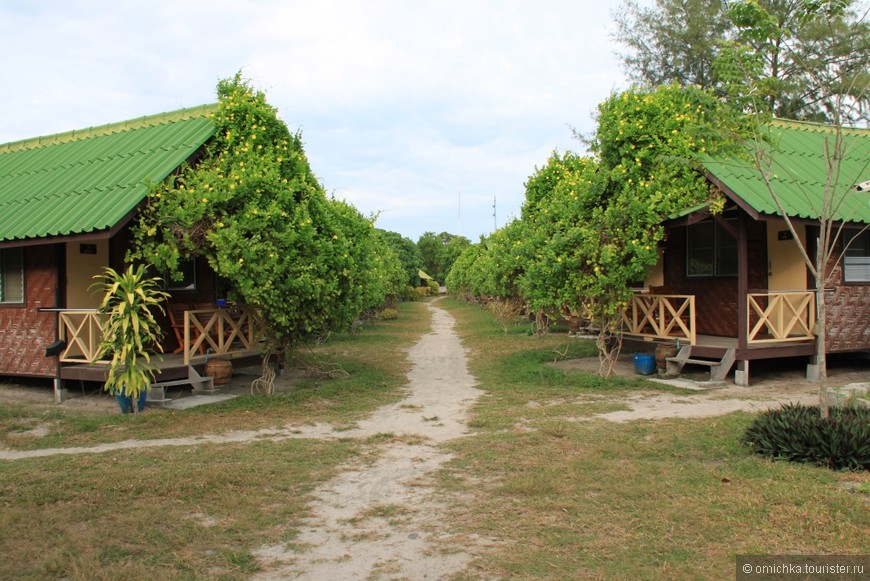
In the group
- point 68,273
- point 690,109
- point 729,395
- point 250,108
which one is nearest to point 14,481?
point 68,273

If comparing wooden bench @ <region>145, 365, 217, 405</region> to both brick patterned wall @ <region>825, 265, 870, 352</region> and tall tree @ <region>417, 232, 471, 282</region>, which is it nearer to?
brick patterned wall @ <region>825, 265, 870, 352</region>

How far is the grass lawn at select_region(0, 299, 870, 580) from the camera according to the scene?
4375mm

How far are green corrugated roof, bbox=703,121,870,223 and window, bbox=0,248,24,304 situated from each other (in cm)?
1228

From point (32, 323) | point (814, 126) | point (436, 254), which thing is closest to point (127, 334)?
point (32, 323)

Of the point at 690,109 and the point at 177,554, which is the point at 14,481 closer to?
the point at 177,554

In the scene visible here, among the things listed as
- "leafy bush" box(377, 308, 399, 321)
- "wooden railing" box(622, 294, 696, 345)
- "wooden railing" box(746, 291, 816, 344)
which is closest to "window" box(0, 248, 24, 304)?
"wooden railing" box(622, 294, 696, 345)

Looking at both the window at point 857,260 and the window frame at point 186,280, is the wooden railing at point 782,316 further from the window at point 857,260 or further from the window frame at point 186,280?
the window frame at point 186,280

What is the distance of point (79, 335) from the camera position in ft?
35.9

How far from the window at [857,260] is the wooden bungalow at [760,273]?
2 cm

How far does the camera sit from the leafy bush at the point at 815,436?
6.10 meters

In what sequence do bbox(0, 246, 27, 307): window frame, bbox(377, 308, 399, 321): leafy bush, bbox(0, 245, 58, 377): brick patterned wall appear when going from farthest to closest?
bbox(377, 308, 399, 321): leafy bush
bbox(0, 246, 27, 307): window frame
bbox(0, 245, 58, 377): brick patterned wall

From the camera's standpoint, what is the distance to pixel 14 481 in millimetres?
6184

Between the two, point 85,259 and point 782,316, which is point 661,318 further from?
point 85,259

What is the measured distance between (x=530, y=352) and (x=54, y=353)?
10739 mm
